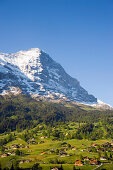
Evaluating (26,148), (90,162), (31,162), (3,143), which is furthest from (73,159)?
(3,143)

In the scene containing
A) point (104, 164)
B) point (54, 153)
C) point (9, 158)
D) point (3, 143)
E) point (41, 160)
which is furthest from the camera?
point (3, 143)

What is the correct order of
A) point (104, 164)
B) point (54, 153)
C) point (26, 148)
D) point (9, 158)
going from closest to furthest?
point (104, 164), point (9, 158), point (54, 153), point (26, 148)

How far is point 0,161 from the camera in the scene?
128m

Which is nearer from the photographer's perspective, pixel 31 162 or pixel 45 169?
pixel 45 169

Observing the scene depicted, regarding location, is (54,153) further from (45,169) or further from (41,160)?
(45,169)

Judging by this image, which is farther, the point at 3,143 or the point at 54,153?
the point at 3,143

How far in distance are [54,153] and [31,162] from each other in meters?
32.5

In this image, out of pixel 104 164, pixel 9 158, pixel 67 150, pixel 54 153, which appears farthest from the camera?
pixel 67 150

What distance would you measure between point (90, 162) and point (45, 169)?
108 feet

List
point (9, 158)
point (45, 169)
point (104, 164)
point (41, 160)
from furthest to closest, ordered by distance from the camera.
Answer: point (9, 158) → point (41, 160) → point (104, 164) → point (45, 169)

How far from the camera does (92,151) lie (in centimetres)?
15450

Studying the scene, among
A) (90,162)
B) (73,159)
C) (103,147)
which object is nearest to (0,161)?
(73,159)

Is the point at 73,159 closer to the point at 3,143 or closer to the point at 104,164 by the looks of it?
the point at 104,164

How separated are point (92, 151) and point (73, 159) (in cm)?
3166
